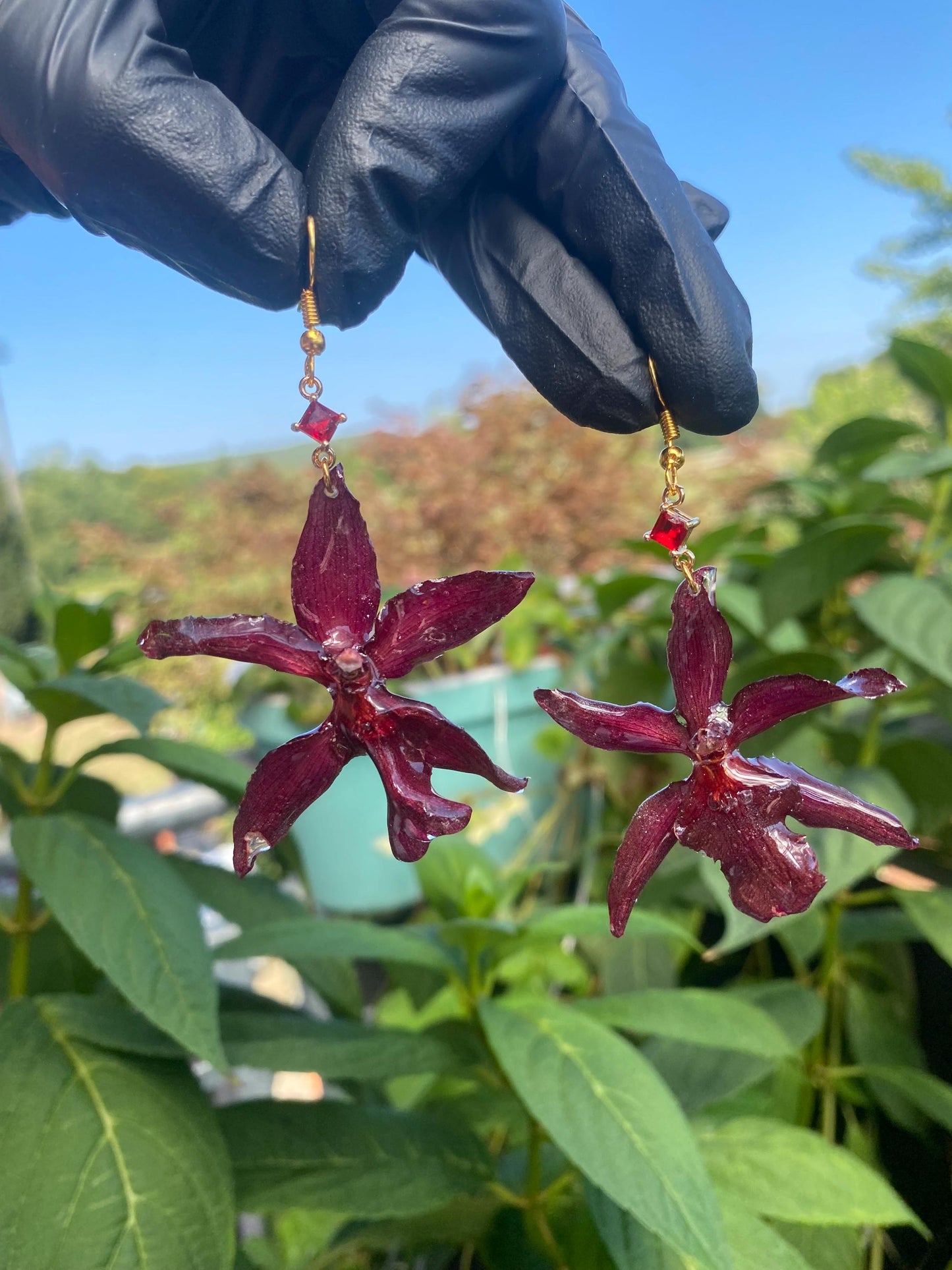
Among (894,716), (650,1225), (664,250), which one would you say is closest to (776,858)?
(650,1225)

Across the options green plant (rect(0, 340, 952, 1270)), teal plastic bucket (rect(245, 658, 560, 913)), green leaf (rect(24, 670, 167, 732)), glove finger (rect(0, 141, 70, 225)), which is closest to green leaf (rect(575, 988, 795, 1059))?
green plant (rect(0, 340, 952, 1270))

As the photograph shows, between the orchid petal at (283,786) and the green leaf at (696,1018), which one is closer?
the orchid petal at (283,786)

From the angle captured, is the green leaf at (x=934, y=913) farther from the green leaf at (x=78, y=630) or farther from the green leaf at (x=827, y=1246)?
the green leaf at (x=78, y=630)

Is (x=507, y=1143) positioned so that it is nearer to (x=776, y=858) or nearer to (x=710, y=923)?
(x=710, y=923)

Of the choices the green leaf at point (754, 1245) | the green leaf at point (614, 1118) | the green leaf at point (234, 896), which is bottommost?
the green leaf at point (754, 1245)

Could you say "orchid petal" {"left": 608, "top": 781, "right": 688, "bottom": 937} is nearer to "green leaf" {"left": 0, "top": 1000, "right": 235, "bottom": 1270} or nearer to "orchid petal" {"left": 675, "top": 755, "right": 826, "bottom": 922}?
"orchid petal" {"left": 675, "top": 755, "right": 826, "bottom": 922}

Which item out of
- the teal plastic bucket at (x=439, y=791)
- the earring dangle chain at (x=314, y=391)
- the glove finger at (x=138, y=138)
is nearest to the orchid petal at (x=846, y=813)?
the earring dangle chain at (x=314, y=391)
